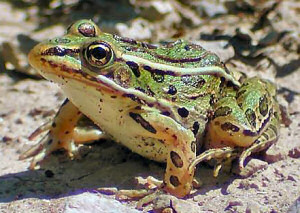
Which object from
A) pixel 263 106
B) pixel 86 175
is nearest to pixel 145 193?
pixel 86 175

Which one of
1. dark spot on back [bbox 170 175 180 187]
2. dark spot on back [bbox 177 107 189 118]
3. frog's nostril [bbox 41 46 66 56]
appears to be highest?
frog's nostril [bbox 41 46 66 56]

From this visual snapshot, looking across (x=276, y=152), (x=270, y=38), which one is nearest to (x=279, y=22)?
(x=270, y=38)

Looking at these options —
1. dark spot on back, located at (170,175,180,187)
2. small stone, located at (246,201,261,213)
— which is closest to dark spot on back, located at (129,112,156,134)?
dark spot on back, located at (170,175,180,187)

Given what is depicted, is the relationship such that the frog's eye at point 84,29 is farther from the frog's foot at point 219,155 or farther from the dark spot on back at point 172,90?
the frog's foot at point 219,155

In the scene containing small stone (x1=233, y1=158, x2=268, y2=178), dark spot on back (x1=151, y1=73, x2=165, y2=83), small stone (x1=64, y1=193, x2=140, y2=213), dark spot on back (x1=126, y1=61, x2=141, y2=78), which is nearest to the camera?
small stone (x1=64, y1=193, x2=140, y2=213)

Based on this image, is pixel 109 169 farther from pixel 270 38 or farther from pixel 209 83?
pixel 270 38

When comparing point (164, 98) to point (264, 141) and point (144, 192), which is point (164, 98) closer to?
point (144, 192)

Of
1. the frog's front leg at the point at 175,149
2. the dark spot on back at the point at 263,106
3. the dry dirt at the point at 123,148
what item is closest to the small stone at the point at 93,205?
the dry dirt at the point at 123,148

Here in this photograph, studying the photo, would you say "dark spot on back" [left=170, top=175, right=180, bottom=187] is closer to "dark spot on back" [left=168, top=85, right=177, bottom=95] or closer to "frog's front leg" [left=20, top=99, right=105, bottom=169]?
"dark spot on back" [left=168, top=85, right=177, bottom=95]
